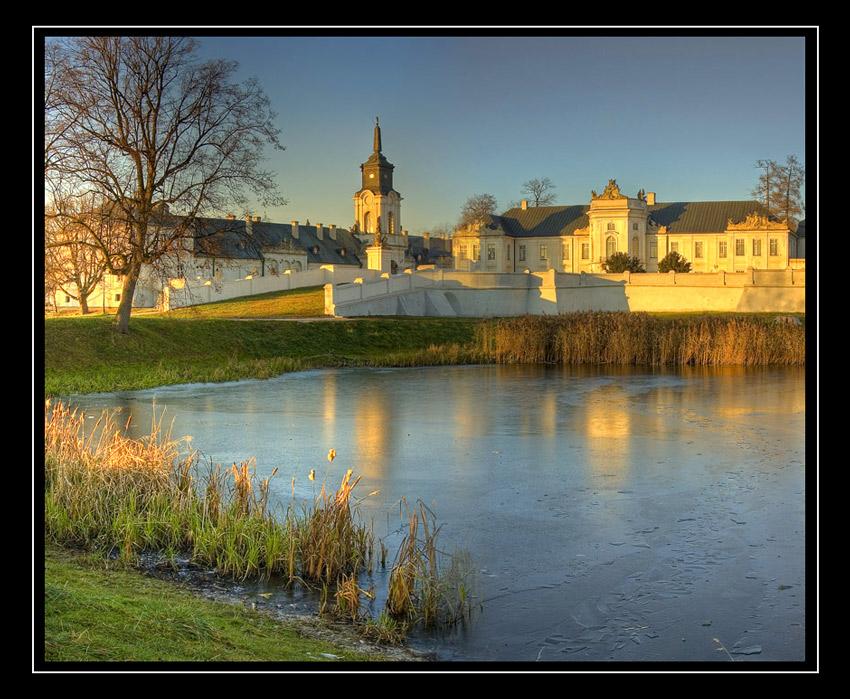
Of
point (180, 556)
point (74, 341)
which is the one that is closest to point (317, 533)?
point (180, 556)

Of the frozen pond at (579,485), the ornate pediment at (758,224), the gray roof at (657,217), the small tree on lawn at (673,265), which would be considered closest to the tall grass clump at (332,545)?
the frozen pond at (579,485)

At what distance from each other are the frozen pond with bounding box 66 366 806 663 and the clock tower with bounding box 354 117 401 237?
256 feet

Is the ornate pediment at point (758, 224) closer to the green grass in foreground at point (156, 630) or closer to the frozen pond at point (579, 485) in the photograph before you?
the frozen pond at point (579, 485)

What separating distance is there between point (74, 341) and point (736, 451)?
1777cm

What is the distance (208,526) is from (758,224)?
219 ft

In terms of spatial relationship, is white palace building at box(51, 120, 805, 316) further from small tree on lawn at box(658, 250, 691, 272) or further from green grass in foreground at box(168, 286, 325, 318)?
small tree on lawn at box(658, 250, 691, 272)

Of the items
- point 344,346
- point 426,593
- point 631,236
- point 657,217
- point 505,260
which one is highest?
point 657,217

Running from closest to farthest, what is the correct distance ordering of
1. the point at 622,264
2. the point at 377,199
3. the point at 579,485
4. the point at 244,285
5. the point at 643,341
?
the point at 579,485
the point at 643,341
the point at 244,285
the point at 622,264
the point at 377,199

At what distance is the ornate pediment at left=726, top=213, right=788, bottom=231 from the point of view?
67.4 meters

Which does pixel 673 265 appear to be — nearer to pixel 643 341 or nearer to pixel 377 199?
pixel 643 341

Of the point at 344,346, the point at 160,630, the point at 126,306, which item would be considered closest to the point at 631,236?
the point at 344,346

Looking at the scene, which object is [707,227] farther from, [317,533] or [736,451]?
[317,533]

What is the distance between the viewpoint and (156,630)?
5492 mm

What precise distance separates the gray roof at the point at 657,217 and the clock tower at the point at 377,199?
65.7 ft
